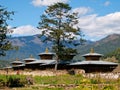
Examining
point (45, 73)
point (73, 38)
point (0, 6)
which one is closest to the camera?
point (0, 6)

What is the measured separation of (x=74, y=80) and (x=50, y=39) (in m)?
17.7

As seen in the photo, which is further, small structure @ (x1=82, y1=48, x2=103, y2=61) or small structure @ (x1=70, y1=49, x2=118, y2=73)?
small structure @ (x1=82, y1=48, x2=103, y2=61)

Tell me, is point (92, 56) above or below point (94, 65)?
above

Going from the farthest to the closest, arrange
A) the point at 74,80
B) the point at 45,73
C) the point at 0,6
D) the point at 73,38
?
the point at 73,38, the point at 45,73, the point at 74,80, the point at 0,6

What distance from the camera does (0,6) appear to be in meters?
40.2

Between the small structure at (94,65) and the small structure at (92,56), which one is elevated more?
the small structure at (92,56)

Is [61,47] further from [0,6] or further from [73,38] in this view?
[0,6]

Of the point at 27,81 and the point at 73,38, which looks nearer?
the point at 27,81

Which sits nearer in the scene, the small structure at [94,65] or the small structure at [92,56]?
the small structure at [94,65]

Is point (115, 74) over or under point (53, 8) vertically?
under

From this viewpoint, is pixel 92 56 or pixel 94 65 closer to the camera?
pixel 94 65

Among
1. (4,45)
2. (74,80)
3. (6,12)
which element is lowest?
(74,80)

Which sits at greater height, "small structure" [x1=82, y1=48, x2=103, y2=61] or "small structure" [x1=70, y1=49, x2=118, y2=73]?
"small structure" [x1=82, y1=48, x2=103, y2=61]

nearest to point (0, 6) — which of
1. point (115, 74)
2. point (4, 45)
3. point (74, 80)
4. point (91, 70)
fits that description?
point (4, 45)
